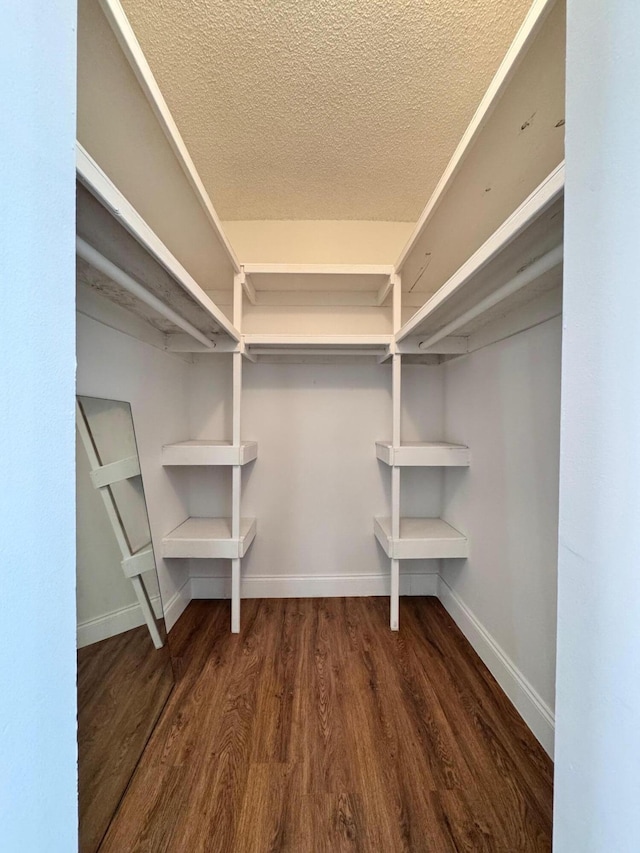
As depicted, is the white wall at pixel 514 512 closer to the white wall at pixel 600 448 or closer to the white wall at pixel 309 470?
the white wall at pixel 309 470

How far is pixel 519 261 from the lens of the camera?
Result: 3.36 feet

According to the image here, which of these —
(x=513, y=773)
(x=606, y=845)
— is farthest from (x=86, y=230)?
(x=513, y=773)

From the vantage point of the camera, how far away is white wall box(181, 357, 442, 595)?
215 cm

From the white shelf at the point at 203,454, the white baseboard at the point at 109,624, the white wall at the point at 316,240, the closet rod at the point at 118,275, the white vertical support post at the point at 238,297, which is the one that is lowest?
the white baseboard at the point at 109,624

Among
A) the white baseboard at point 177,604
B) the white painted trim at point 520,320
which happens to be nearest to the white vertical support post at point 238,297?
the white painted trim at point 520,320

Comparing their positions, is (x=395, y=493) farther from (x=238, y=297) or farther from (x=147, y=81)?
(x=147, y=81)

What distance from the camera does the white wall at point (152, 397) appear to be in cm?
126

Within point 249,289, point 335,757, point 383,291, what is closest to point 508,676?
point 335,757

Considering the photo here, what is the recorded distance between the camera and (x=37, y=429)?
48cm

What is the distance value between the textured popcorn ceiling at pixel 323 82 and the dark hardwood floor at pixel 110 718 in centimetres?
189

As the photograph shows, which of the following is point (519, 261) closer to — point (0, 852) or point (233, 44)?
point (233, 44)

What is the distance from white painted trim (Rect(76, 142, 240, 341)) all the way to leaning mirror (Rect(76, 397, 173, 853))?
52cm

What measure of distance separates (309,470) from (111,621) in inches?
49.4

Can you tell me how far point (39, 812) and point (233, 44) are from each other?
189 cm
